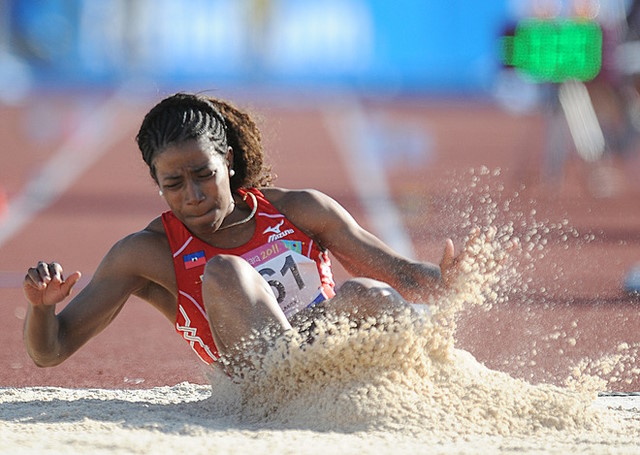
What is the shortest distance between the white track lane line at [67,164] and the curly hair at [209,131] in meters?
4.77

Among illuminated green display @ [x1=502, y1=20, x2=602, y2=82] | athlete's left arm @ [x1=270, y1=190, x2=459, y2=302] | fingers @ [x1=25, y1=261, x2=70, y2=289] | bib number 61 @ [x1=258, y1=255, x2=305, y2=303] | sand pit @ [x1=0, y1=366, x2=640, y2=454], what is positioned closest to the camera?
sand pit @ [x1=0, y1=366, x2=640, y2=454]

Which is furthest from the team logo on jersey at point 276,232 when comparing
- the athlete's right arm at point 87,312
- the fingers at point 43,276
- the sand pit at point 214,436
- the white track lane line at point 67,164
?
the white track lane line at point 67,164

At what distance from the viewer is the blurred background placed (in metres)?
4.64

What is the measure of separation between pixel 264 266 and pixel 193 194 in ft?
→ 1.05

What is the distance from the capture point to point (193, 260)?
10.5 feet

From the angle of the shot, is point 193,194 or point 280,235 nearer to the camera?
point 193,194

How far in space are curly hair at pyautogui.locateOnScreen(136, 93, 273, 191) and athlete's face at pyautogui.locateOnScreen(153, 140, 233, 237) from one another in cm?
4

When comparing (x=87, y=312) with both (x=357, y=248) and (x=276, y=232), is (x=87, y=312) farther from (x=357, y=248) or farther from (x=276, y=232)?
(x=357, y=248)

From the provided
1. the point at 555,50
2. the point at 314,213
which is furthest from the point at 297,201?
the point at 555,50

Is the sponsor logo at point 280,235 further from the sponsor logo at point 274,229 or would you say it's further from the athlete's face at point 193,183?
the athlete's face at point 193,183

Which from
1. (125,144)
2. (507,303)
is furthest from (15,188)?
(507,303)

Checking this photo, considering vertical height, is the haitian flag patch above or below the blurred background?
below

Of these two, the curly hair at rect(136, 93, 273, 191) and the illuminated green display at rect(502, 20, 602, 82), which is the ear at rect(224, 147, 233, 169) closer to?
the curly hair at rect(136, 93, 273, 191)

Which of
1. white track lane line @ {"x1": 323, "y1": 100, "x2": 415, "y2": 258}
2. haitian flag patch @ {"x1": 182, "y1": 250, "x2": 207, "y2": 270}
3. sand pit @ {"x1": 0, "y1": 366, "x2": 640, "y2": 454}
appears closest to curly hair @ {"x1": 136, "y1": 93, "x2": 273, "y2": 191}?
haitian flag patch @ {"x1": 182, "y1": 250, "x2": 207, "y2": 270}
